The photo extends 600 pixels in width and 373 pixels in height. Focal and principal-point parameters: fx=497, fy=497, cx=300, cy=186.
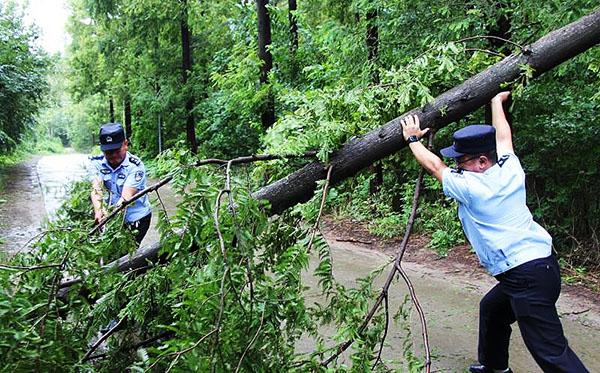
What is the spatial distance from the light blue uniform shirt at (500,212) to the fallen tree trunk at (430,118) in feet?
1.40

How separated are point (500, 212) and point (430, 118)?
769 millimetres

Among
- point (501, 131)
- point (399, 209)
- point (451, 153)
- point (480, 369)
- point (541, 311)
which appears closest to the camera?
point (541, 311)

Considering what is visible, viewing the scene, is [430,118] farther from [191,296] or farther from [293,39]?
[293,39]

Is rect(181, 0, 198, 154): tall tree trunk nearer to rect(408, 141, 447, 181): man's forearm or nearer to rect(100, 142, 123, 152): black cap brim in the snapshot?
rect(100, 142, 123, 152): black cap brim

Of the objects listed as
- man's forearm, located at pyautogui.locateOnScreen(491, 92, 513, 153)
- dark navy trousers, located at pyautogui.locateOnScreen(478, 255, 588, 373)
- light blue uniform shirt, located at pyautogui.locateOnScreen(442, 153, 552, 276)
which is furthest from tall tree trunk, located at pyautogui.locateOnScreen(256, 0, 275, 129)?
dark navy trousers, located at pyautogui.locateOnScreen(478, 255, 588, 373)

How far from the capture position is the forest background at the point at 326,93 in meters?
3.09

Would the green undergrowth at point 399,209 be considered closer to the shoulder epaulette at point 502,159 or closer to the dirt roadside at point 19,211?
the shoulder epaulette at point 502,159

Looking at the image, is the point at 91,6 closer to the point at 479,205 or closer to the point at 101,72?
the point at 101,72

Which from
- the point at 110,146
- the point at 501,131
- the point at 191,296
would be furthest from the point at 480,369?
the point at 110,146

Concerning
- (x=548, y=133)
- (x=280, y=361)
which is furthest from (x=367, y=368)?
(x=548, y=133)

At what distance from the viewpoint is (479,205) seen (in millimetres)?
3236

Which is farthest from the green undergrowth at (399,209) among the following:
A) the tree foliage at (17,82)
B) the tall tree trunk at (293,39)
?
the tree foliage at (17,82)

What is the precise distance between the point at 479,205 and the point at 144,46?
18.2 meters

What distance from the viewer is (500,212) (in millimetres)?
3234
